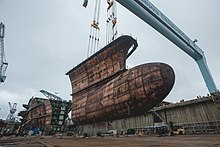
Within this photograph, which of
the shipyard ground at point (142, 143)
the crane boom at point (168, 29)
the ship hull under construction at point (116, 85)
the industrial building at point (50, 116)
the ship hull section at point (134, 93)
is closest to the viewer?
the shipyard ground at point (142, 143)

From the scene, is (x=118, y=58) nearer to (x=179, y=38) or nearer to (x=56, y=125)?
(x=179, y=38)

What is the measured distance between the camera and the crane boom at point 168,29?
3378 cm

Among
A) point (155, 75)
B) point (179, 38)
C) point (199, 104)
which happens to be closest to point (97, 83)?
point (155, 75)

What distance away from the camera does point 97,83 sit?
38062mm

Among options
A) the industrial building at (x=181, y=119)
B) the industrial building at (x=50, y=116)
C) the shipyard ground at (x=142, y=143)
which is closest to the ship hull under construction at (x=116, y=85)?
the industrial building at (x=181, y=119)

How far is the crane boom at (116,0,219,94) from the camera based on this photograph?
33781 millimetres

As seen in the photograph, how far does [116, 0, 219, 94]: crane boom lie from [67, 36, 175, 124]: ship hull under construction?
7.49 m

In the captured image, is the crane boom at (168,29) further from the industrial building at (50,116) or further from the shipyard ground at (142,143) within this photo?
the industrial building at (50,116)

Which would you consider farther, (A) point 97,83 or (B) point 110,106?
(A) point 97,83

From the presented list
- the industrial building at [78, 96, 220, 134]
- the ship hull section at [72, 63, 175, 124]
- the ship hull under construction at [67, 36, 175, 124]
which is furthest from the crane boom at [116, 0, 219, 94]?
the ship hull section at [72, 63, 175, 124]

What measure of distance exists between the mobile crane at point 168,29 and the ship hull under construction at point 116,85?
749 centimetres

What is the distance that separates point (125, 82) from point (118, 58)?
8.07 metres

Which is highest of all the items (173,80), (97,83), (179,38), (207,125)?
(179,38)

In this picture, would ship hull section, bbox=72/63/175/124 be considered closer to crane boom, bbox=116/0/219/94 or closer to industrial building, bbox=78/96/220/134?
industrial building, bbox=78/96/220/134
